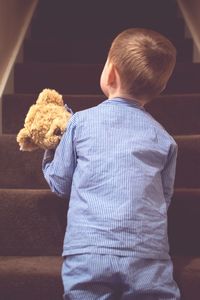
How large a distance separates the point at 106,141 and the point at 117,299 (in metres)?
0.37

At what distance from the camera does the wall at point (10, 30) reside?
2.35 meters

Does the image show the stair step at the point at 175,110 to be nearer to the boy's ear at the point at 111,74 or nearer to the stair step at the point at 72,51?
the boy's ear at the point at 111,74

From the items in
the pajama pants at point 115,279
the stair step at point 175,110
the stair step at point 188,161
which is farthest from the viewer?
the stair step at point 175,110

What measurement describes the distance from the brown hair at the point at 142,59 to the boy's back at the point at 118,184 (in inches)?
2.8

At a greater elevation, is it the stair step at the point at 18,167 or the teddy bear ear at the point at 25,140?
the teddy bear ear at the point at 25,140

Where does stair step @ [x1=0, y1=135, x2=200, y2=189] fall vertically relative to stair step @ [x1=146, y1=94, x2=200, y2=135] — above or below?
below

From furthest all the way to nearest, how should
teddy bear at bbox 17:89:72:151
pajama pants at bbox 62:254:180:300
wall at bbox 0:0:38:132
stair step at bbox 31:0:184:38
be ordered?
stair step at bbox 31:0:184:38 < wall at bbox 0:0:38:132 < teddy bear at bbox 17:89:72:151 < pajama pants at bbox 62:254:180:300

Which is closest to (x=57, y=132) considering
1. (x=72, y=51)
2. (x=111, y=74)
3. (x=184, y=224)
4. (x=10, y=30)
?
(x=111, y=74)

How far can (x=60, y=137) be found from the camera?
1445 mm

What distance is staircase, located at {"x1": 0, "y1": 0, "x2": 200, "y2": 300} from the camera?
142cm

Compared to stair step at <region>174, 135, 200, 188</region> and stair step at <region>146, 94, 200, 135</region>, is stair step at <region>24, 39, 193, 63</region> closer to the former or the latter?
stair step at <region>146, 94, 200, 135</region>

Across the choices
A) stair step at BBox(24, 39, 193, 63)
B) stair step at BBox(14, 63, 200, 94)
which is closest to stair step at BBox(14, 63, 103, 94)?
stair step at BBox(14, 63, 200, 94)

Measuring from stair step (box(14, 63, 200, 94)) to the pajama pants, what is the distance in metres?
1.30

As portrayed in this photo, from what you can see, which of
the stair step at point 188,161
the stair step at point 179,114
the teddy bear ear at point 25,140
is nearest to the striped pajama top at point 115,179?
the teddy bear ear at point 25,140
